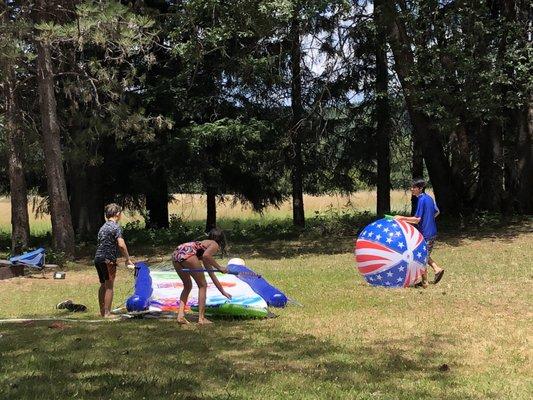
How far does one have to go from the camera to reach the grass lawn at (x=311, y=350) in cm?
482

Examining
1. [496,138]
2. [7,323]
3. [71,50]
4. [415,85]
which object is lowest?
[7,323]

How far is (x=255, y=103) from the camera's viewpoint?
883 inches

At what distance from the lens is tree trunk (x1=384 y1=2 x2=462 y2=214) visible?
720 inches

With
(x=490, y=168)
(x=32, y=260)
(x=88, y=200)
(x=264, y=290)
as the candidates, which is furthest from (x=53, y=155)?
(x=490, y=168)

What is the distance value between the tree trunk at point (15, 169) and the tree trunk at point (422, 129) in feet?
36.5

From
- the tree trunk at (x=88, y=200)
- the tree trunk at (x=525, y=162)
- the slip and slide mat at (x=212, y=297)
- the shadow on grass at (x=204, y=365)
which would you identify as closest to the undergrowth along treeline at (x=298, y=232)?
the tree trunk at (x=525, y=162)

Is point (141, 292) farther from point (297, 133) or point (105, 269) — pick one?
point (297, 133)

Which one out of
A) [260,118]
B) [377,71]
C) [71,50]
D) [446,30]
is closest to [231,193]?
[260,118]

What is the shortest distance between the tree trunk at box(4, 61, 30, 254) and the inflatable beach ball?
1202cm

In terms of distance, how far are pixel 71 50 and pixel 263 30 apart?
5.53 m

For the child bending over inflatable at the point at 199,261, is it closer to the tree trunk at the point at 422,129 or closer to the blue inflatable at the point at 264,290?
the blue inflatable at the point at 264,290

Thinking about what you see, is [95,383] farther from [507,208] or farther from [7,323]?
[507,208]

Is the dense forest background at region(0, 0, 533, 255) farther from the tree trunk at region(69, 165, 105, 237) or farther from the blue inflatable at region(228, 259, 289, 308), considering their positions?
the blue inflatable at region(228, 259, 289, 308)

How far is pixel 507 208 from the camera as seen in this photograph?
2175 centimetres
